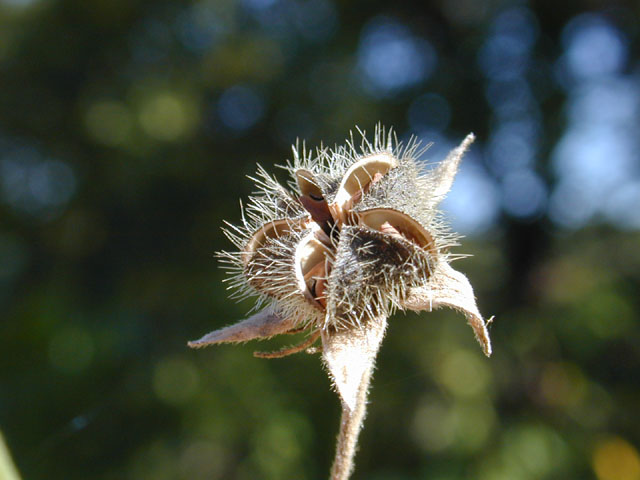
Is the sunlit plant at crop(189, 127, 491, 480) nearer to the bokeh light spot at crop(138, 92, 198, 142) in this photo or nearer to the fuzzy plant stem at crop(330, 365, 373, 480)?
the fuzzy plant stem at crop(330, 365, 373, 480)

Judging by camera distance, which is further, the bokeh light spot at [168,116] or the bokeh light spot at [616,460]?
the bokeh light spot at [168,116]

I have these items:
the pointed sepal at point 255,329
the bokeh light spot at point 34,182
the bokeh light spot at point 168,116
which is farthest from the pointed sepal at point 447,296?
the bokeh light spot at point 34,182

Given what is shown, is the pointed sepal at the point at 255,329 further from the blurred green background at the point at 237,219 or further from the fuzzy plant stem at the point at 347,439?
the blurred green background at the point at 237,219

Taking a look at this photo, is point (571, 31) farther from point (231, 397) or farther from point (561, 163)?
point (231, 397)

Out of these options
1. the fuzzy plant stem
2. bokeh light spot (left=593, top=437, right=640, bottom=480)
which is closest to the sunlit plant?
the fuzzy plant stem

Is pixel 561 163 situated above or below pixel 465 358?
above

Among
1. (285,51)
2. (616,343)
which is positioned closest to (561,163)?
(616,343)
